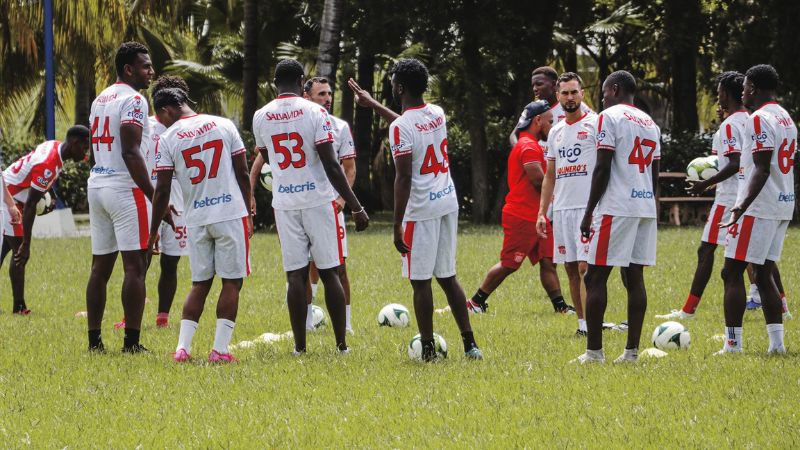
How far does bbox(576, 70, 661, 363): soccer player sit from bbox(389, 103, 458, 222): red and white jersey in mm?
1080

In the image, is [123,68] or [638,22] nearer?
→ [123,68]

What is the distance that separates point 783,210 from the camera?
26.9ft

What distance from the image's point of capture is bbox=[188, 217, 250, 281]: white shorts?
314 inches

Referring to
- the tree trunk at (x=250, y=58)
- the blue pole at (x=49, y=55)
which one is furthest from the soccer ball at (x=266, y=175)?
the tree trunk at (x=250, y=58)

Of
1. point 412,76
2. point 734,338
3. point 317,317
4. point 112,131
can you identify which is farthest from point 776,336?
point 112,131

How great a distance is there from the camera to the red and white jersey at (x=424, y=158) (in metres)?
7.65

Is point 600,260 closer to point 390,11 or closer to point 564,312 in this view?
point 564,312

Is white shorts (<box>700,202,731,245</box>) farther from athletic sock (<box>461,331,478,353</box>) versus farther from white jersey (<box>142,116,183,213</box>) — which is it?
white jersey (<box>142,116,183,213</box>)

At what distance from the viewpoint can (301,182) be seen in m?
7.98

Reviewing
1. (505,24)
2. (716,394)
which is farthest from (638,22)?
(716,394)

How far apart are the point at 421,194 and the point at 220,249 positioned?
1.60m

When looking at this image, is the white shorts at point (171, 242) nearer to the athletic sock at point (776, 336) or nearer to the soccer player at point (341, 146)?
the soccer player at point (341, 146)

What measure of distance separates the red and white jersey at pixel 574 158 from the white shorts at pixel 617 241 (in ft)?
5.06

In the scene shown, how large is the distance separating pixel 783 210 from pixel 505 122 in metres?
22.5
